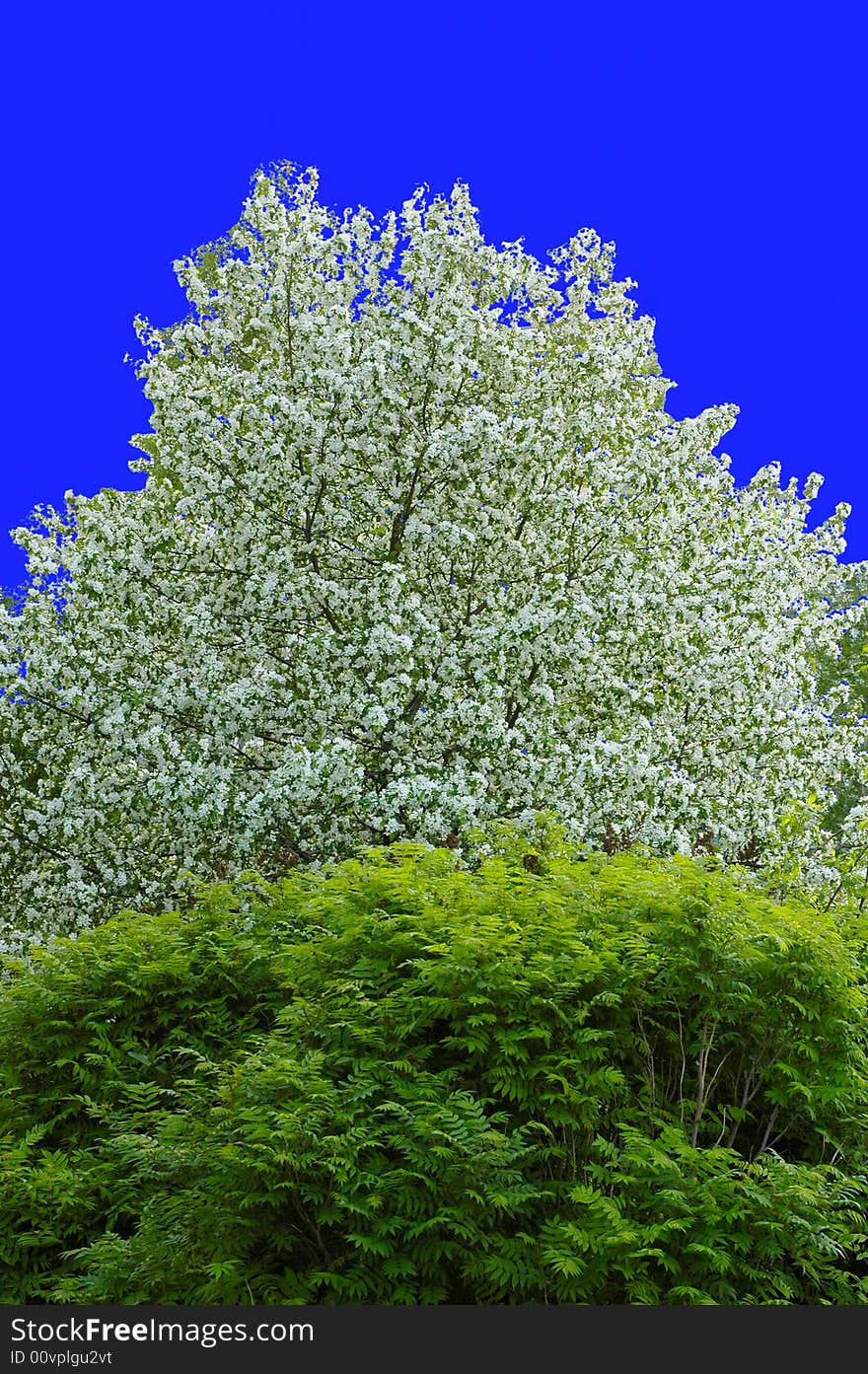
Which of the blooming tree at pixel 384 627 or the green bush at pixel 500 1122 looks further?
the blooming tree at pixel 384 627

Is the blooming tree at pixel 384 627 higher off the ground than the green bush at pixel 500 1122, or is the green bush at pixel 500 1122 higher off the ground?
the blooming tree at pixel 384 627

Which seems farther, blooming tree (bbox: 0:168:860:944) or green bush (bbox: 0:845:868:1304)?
blooming tree (bbox: 0:168:860:944)

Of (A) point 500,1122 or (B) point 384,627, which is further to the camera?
(B) point 384,627

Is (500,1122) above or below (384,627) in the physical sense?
below

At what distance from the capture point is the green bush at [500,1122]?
6336mm

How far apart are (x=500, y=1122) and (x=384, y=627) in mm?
7117

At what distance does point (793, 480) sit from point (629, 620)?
9.60 meters

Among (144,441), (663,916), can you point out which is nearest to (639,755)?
(663,916)

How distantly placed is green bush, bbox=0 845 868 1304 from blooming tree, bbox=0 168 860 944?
177 inches

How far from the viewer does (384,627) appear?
43.5ft

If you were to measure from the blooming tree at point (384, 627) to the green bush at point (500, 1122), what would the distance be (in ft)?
14.7

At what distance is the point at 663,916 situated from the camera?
7.34 meters

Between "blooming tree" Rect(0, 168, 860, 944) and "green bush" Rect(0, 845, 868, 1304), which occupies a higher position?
"blooming tree" Rect(0, 168, 860, 944)

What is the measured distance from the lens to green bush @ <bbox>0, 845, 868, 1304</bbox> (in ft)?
20.8
